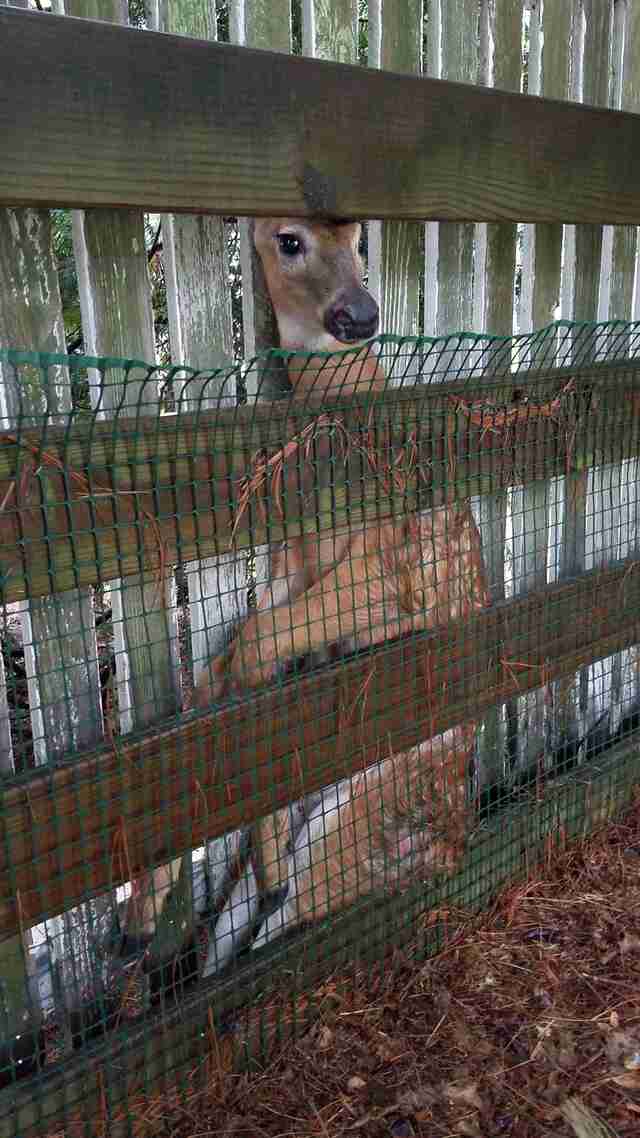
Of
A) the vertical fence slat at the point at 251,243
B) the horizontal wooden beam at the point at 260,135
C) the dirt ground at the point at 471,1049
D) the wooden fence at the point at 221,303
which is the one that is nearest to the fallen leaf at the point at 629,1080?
the dirt ground at the point at 471,1049

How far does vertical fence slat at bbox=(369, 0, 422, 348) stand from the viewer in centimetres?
273

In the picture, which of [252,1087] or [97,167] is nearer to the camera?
[97,167]

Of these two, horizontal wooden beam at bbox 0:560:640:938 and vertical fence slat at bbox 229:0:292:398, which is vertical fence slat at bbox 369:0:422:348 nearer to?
vertical fence slat at bbox 229:0:292:398

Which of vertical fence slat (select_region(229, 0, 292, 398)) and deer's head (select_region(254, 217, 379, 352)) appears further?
deer's head (select_region(254, 217, 379, 352))

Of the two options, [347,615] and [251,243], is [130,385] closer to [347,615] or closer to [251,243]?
[251,243]

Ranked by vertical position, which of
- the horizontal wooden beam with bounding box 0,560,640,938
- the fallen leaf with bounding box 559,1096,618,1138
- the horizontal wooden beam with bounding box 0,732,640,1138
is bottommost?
the fallen leaf with bounding box 559,1096,618,1138

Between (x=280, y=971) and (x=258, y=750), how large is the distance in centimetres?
69

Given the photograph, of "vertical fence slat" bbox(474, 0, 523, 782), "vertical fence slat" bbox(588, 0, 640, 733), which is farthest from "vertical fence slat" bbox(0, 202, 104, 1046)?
"vertical fence slat" bbox(588, 0, 640, 733)

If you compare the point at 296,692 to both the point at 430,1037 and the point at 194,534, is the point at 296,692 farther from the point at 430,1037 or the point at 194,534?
the point at 430,1037

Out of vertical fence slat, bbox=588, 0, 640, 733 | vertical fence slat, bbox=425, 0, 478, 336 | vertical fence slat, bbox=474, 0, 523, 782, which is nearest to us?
vertical fence slat, bbox=425, 0, 478, 336

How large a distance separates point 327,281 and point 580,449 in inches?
47.1

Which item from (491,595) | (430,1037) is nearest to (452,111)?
(491,595)

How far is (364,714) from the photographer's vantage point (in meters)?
2.82

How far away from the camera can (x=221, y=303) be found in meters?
2.48
